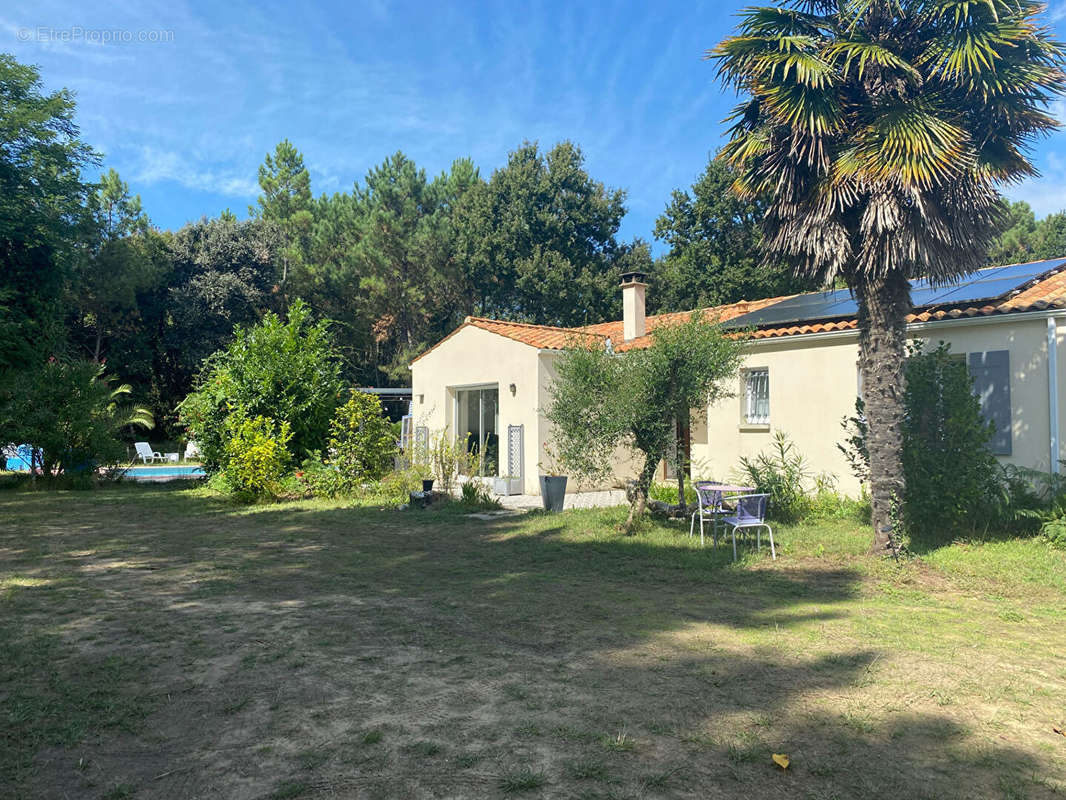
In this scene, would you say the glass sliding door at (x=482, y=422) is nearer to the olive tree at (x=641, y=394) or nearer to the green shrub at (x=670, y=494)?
the green shrub at (x=670, y=494)

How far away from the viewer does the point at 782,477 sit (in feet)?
40.3

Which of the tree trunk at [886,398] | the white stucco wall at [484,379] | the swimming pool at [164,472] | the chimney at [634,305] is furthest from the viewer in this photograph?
the swimming pool at [164,472]

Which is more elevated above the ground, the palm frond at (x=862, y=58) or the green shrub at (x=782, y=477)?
the palm frond at (x=862, y=58)

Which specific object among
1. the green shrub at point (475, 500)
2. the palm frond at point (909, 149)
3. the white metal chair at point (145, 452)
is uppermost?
the palm frond at point (909, 149)

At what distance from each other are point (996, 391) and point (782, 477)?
3.54m

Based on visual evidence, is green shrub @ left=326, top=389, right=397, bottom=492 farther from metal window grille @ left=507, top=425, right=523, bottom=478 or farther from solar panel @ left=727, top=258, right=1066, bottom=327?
solar panel @ left=727, top=258, right=1066, bottom=327

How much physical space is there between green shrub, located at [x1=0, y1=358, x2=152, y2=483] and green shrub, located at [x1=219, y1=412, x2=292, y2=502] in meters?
4.76

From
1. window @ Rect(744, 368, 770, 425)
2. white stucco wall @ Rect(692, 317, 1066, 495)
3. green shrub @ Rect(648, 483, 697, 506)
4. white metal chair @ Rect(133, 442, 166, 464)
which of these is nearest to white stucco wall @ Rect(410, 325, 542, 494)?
green shrub @ Rect(648, 483, 697, 506)

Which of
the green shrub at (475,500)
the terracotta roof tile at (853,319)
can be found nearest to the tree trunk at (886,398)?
the terracotta roof tile at (853,319)

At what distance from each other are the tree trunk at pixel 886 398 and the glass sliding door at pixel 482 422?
32.9 feet

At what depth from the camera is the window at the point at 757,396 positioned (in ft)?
44.4

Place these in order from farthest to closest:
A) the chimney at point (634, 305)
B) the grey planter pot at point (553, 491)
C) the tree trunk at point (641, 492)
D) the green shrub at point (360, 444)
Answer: the chimney at point (634, 305) < the green shrub at point (360, 444) < the grey planter pot at point (553, 491) < the tree trunk at point (641, 492)

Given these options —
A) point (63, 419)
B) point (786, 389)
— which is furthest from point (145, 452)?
A: point (786, 389)

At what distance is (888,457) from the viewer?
837 centimetres
